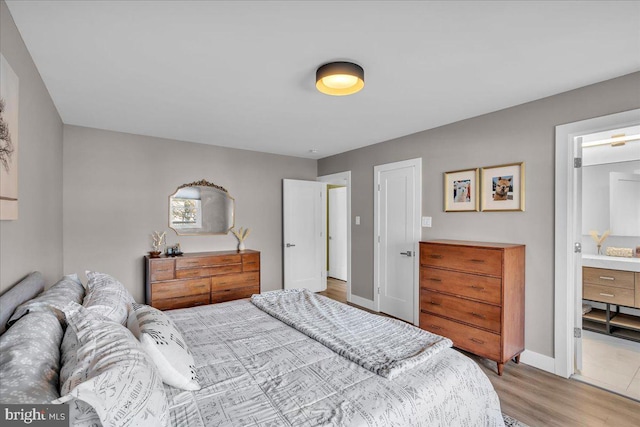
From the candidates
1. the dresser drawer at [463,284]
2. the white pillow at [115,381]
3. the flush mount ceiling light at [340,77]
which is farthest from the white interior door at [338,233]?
the white pillow at [115,381]

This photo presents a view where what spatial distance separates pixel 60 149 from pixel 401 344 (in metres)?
3.95

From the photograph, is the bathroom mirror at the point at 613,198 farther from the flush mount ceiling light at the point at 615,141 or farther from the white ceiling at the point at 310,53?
the white ceiling at the point at 310,53

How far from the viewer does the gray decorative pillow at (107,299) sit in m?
1.56

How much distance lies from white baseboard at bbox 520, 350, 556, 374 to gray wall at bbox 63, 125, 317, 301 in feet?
11.5

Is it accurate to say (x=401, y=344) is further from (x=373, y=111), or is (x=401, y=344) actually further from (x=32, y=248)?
(x=32, y=248)

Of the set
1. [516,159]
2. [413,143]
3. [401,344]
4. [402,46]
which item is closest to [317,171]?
[413,143]

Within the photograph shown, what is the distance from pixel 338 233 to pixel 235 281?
3.02 m

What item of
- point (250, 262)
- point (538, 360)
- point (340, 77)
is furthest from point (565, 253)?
point (250, 262)

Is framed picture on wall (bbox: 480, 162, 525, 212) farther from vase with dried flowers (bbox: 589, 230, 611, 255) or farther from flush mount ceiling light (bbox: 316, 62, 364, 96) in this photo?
vase with dried flowers (bbox: 589, 230, 611, 255)

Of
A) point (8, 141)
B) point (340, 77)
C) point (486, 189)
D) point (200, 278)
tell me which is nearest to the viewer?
point (8, 141)

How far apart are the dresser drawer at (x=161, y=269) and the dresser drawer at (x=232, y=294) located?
1.98ft

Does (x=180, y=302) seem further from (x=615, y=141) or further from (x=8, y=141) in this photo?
(x=615, y=141)

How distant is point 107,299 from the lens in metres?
1.69

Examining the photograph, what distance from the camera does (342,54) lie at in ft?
6.57
